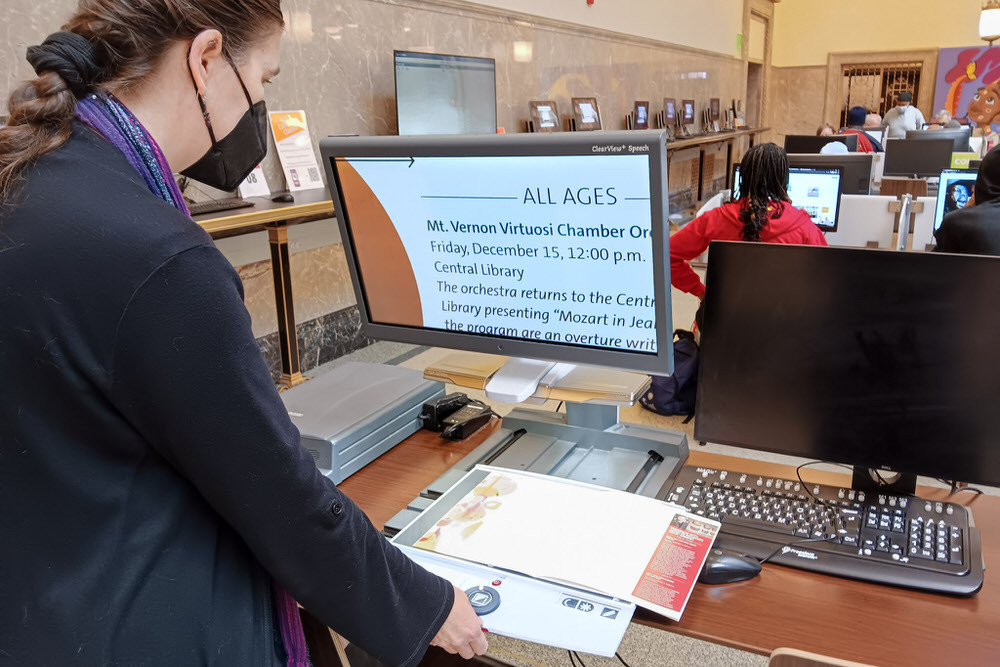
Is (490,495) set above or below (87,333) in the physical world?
below

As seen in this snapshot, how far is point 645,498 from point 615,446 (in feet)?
0.71

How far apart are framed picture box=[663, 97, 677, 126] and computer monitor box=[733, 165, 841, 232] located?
4.31 metres

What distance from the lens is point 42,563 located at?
0.70 meters

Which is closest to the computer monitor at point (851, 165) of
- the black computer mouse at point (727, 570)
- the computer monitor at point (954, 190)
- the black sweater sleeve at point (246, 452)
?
the computer monitor at point (954, 190)

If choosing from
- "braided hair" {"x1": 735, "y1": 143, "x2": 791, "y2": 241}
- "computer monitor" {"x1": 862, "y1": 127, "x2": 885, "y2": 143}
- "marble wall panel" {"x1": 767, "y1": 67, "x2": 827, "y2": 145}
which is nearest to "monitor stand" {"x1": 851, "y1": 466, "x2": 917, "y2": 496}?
"braided hair" {"x1": 735, "y1": 143, "x2": 791, "y2": 241}

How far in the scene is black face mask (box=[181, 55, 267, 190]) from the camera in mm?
1003

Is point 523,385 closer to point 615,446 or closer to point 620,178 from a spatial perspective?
point 615,446

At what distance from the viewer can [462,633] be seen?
874mm

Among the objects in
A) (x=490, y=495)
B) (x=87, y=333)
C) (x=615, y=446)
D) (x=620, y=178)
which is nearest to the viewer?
(x=87, y=333)

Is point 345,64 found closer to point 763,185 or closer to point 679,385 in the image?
point 763,185

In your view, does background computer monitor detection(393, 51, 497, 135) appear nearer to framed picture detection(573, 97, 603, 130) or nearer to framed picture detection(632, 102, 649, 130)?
framed picture detection(573, 97, 603, 130)

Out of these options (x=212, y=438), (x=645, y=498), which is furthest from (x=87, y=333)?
(x=645, y=498)

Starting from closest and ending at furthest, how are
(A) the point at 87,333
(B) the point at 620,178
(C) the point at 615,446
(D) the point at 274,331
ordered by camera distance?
1. (A) the point at 87,333
2. (B) the point at 620,178
3. (C) the point at 615,446
4. (D) the point at 274,331

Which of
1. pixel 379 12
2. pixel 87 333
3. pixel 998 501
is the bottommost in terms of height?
pixel 998 501
